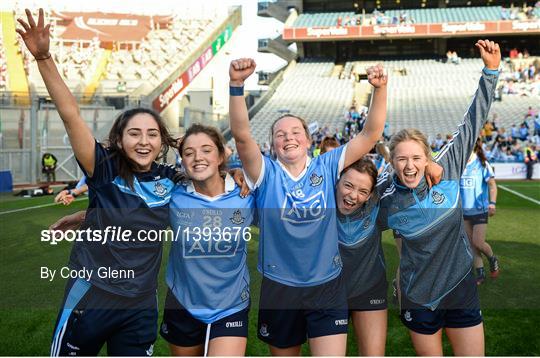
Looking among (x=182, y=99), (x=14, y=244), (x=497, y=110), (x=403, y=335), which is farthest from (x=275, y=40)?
(x=403, y=335)

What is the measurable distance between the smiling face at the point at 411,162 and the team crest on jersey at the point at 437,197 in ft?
0.40

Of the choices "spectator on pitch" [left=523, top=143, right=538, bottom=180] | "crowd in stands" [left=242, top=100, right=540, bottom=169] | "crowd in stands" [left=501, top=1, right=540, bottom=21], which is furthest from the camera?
"crowd in stands" [left=501, top=1, right=540, bottom=21]

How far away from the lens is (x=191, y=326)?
9.09ft

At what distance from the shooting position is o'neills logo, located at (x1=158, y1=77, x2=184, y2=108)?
2588 centimetres

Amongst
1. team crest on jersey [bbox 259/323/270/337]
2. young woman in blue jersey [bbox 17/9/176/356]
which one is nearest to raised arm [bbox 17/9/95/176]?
young woman in blue jersey [bbox 17/9/176/356]

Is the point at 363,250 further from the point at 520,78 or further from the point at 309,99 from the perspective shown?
the point at 520,78

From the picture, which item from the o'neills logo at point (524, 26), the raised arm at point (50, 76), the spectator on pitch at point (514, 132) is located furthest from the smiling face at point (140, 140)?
the o'neills logo at point (524, 26)

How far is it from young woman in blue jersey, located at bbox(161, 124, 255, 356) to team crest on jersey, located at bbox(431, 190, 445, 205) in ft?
3.51

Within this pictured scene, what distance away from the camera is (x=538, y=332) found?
159 inches

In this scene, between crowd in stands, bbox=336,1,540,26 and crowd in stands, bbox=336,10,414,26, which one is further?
crowd in stands, bbox=336,10,414,26

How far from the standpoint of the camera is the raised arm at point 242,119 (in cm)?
259

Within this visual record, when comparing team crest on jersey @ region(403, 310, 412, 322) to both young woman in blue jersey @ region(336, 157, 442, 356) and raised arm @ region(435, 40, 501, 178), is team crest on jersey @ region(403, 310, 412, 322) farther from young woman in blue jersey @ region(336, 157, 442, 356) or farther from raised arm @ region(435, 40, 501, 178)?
raised arm @ region(435, 40, 501, 178)

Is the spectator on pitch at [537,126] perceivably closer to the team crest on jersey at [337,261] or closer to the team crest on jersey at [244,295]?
the team crest on jersey at [337,261]

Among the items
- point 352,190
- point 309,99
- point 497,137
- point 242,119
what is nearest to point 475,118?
point 352,190
